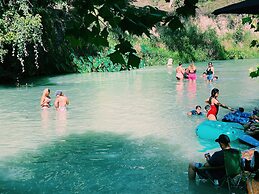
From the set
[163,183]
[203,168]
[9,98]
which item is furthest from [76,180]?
[9,98]

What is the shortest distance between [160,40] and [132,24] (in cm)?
Result: 4641

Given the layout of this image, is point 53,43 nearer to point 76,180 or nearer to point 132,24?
point 76,180

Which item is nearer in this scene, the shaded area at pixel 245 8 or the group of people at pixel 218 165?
the shaded area at pixel 245 8

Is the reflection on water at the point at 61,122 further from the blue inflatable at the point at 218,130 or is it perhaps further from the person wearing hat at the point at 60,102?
the blue inflatable at the point at 218,130

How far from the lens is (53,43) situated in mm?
31281

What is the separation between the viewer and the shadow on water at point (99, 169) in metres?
8.14

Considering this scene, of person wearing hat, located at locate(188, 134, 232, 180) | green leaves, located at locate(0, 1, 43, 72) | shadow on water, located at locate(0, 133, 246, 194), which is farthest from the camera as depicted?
green leaves, located at locate(0, 1, 43, 72)

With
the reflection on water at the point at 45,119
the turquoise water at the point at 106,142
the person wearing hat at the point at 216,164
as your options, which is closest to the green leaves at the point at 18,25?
the turquoise water at the point at 106,142

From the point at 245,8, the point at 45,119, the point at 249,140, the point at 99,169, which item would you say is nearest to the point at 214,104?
the point at 249,140

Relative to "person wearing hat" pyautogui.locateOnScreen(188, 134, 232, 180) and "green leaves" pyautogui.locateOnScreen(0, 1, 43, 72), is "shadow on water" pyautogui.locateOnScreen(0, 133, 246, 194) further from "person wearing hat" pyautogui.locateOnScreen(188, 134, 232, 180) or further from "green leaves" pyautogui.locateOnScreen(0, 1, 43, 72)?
"green leaves" pyautogui.locateOnScreen(0, 1, 43, 72)

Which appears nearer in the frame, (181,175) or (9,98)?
(181,175)

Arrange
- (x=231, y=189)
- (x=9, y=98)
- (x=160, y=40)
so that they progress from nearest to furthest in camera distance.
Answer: (x=231, y=189) < (x=9, y=98) < (x=160, y=40)

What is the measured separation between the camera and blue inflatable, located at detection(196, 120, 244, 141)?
37.6ft

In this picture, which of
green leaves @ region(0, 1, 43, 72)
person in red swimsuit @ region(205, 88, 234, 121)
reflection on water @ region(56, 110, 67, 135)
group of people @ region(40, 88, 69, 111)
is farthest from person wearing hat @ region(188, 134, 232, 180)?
green leaves @ region(0, 1, 43, 72)
